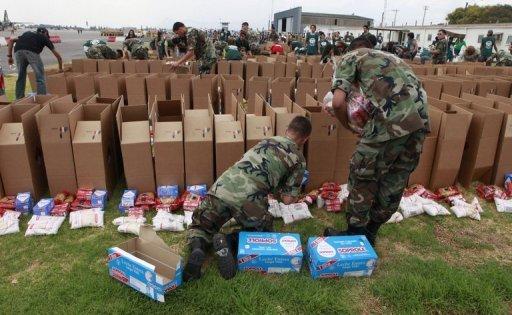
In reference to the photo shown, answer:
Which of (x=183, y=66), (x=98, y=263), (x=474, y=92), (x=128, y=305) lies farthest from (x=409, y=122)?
(x=183, y=66)

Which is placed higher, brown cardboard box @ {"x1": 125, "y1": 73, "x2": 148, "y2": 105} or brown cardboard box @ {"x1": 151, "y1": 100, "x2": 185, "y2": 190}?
brown cardboard box @ {"x1": 125, "y1": 73, "x2": 148, "y2": 105}

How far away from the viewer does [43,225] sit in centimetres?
279

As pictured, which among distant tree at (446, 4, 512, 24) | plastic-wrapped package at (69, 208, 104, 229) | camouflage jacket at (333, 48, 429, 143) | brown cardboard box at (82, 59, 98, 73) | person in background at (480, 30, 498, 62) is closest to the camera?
camouflage jacket at (333, 48, 429, 143)

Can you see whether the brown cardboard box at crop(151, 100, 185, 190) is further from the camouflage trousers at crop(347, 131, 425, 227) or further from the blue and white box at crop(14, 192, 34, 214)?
the camouflage trousers at crop(347, 131, 425, 227)

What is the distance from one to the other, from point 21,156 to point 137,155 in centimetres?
94

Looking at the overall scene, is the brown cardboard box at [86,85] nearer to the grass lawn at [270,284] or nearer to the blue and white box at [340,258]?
the grass lawn at [270,284]

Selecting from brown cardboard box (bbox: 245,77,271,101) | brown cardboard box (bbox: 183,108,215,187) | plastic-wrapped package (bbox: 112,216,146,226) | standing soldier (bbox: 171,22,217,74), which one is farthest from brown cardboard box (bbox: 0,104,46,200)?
standing soldier (bbox: 171,22,217,74)

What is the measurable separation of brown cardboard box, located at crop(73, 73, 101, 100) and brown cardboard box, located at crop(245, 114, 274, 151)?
331cm

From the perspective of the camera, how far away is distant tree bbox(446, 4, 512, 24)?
44.4 metres

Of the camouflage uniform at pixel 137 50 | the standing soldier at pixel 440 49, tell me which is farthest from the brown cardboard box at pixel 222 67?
the standing soldier at pixel 440 49

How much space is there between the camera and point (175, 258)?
2.22 metres

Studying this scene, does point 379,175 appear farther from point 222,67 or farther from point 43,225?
point 222,67

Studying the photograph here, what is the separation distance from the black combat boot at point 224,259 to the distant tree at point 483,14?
169 ft

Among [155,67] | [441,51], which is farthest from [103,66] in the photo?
[441,51]
